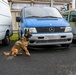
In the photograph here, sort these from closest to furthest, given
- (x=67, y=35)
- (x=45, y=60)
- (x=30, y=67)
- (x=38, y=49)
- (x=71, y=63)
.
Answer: (x=30, y=67), (x=71, y=63), (x=45, y=60), (x=67, y=35), (x=38, y=49)

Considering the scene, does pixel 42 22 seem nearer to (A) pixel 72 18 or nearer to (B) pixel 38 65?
(A) pixel 72 18

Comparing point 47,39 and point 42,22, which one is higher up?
point 42,22

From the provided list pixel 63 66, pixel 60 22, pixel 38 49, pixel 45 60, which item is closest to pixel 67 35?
pixel 60 22

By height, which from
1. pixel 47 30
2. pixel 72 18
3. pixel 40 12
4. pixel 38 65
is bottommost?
pixel 38 65

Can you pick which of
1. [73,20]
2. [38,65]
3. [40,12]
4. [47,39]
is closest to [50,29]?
[47,39]

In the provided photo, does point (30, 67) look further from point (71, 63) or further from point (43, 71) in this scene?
point (71, 63)

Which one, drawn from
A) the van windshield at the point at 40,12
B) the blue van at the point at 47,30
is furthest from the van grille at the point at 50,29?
the van windshield at the point at 40,12

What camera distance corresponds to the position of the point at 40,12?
1141 cm

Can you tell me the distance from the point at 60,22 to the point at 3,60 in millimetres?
3284

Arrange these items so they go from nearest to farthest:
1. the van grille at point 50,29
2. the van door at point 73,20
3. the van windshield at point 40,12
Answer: the van grille at point 50,29 → the van windshield at point 40,12 → the van door at point 73,20

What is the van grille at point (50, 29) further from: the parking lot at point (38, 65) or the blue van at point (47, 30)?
the parking lot at point (38, 65)

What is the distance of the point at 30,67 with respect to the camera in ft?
24.1

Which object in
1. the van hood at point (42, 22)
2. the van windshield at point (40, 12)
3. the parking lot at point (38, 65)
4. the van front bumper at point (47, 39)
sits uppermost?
the van windshield at point (40, 12)

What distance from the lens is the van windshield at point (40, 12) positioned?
36.8 feet
